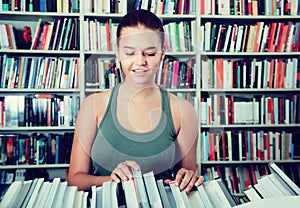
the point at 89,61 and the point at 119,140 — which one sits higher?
the point at 89,61

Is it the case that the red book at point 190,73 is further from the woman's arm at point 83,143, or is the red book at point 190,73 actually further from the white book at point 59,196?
the white book at point 59,196

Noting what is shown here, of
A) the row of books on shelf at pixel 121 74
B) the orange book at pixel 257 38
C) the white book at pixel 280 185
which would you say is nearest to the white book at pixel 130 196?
the white book at pixel 280 185

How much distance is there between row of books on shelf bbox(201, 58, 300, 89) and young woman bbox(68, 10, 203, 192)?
38cm

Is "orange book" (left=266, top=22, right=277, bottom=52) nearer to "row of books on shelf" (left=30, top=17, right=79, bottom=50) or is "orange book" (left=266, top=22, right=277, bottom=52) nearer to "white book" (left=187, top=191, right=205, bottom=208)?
"row of books on shelf" (left=30, top=17, right=79, bottom=50)

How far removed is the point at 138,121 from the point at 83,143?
8.7 inches

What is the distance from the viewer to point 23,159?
137cm

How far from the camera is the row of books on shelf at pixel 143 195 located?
1.68 feet

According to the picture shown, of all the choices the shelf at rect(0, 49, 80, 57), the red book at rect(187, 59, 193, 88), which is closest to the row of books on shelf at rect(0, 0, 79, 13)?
the shelf at rect(0, 49, 80, 57)

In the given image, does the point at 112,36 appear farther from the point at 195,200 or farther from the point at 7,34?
the point at 195,200

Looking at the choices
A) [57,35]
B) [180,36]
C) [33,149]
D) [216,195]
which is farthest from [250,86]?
[216,195]

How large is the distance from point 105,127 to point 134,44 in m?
0.31

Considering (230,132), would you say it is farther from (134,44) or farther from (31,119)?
(31,119)

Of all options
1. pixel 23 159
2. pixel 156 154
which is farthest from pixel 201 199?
pixel 23 159

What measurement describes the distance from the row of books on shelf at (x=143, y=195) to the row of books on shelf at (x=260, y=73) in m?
1.00
